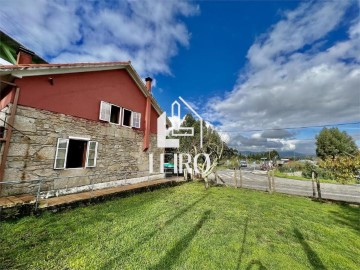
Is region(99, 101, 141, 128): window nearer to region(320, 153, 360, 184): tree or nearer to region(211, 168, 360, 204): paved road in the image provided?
region(211, 168, 360, 204): paved road

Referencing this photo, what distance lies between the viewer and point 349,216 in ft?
25.7

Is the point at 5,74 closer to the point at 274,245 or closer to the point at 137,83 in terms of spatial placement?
the point at 137,83

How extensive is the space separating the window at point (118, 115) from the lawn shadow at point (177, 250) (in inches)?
288

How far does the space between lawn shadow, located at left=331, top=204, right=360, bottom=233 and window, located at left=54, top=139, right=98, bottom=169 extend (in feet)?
35.4

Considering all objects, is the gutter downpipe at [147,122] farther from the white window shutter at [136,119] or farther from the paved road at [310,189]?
the paved road at [310,189]

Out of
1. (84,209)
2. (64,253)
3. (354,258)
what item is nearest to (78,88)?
(84,209)

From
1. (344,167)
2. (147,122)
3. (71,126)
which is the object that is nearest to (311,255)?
(344,167)

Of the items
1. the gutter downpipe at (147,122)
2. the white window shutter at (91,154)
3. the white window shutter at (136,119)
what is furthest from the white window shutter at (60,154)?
the gutter downpipe at (147,122)

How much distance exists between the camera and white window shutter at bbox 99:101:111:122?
994 centimetres

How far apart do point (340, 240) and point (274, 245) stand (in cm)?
228

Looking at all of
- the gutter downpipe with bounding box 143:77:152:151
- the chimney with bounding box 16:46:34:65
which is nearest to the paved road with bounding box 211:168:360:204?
the gutter downpipe with bounding box 143:77:152:151

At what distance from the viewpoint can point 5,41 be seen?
11.6m

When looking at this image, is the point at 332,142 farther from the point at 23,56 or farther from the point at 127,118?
the point at 23,56

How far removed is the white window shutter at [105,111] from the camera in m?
9.94
